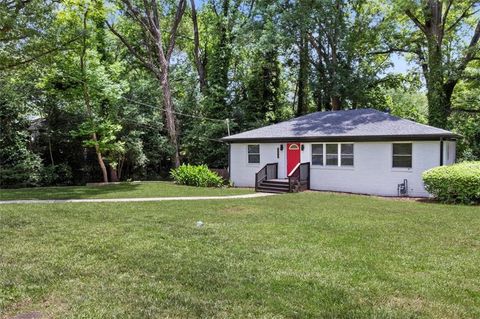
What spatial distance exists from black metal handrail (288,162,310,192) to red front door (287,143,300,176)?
595mm

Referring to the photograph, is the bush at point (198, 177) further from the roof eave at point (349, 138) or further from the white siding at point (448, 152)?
the white siding at point (448, 152)

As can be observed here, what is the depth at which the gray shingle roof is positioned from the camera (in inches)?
566

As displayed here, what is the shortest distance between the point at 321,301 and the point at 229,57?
22.6m

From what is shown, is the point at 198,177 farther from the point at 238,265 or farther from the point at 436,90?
the point at 436,90

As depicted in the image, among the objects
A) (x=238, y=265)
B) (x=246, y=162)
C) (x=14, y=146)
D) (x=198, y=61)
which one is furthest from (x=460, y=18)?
(x=14, y=146)

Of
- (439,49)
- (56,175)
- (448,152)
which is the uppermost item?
(439,49)

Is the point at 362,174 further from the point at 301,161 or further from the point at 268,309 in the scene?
the point at 268,309

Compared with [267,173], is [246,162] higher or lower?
higher

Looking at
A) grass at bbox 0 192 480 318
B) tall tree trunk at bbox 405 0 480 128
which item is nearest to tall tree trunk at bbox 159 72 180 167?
grass at bbox 0 192 480 318

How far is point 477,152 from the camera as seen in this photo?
20219 millimetres

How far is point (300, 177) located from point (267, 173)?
1591 millimetres

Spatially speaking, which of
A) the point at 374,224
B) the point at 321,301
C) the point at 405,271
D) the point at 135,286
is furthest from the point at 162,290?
the point at 374,224

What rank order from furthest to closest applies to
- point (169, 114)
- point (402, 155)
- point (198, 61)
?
point (198, 61), point (169, 114), point (402, 155)

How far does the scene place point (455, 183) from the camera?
12.2 m
